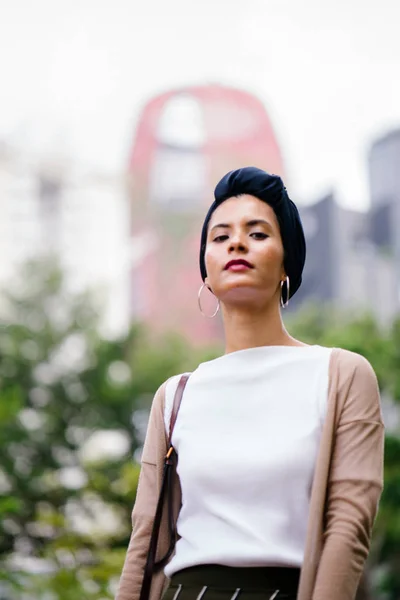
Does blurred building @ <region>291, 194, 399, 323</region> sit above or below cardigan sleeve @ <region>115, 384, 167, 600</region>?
above

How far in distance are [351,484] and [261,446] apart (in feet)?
0.51

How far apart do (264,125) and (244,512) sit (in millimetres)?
17091

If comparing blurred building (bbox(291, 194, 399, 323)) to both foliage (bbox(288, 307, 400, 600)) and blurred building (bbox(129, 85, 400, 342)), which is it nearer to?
blurred building (bbox(129, 85, 400, 342))

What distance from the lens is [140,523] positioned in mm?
1705

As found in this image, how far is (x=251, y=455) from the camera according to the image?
1580 mm

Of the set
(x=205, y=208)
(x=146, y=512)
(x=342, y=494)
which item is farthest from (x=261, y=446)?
(x=205, y=208)

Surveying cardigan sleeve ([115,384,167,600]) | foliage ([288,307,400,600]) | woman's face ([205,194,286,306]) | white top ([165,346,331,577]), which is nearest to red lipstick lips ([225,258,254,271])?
woman's face ([205,194,286,306])

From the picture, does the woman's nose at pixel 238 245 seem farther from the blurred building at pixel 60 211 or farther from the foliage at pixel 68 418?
the blurred building at pixel 60 211

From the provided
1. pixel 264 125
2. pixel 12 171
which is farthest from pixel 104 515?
pixel 264 125

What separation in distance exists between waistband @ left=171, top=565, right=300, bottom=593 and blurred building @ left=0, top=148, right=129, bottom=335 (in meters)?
14.8

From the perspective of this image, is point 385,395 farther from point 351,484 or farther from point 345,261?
point 351,484

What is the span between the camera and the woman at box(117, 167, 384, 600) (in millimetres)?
1514

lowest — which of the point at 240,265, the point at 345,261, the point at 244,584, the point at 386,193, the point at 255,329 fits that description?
the point at 244,584

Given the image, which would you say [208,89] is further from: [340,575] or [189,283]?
[340,575]
